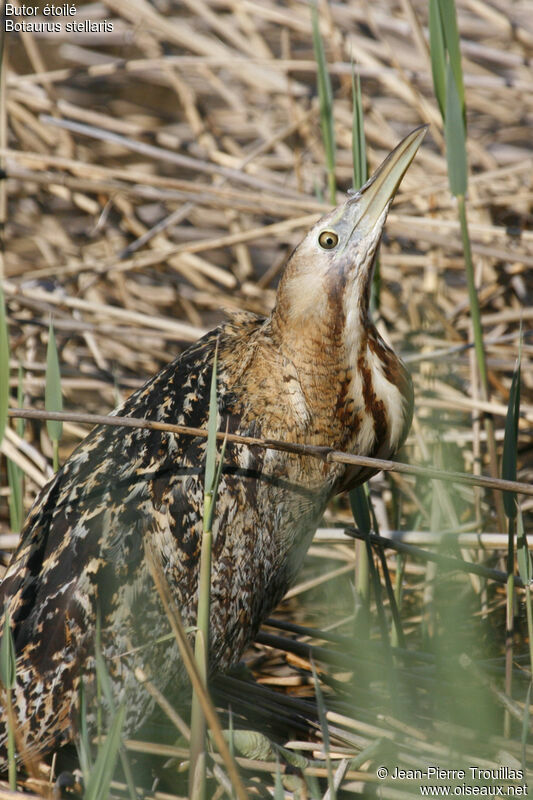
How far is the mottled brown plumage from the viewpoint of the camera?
75.9 inches

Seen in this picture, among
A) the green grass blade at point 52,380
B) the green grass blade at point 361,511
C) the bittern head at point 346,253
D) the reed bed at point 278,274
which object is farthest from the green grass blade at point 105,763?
the bittern head at point 346,253

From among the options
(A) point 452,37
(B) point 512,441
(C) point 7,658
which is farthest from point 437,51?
(C) point 7,658

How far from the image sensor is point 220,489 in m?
2.10

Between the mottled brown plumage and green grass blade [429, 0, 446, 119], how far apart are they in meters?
0.16

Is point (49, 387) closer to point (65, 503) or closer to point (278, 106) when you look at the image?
point (65, 503)

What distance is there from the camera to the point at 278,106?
4.34m

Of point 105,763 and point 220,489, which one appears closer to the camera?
point 105,763

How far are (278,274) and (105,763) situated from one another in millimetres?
2813

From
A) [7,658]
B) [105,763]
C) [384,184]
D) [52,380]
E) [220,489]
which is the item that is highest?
[384,184]

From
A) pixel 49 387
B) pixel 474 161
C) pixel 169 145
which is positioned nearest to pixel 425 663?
pixel 49 387

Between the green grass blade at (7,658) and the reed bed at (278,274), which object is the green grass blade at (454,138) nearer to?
the reed bed at (278,274)

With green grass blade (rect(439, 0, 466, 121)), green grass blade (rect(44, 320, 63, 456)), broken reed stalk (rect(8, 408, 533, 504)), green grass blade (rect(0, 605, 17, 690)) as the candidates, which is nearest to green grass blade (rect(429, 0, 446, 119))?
green grass blade (rect(439, 0, 466, 121))

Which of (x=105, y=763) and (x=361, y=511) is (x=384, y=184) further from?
(x=105, y=763)

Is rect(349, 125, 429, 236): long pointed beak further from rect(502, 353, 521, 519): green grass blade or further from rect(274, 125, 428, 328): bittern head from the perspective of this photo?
rect(502, 353, 521, 519): green grass blade
